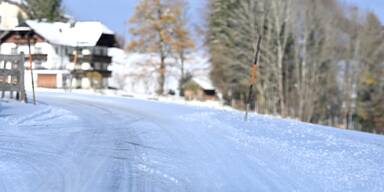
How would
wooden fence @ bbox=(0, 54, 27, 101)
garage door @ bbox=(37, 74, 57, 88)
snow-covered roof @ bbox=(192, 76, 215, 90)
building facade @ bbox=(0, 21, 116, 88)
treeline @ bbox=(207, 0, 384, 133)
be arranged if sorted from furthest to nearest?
building facade @ bbox=(0, 21, 116, 88), garage door @ bbox=(37, 74, 57, 88), snow-covered roof @ bbox=(192, 76, 215, 90), treeline @ bbox=(207, 0, 384, 133), wooden fence @ bbox=(0, 54, 27, 101)

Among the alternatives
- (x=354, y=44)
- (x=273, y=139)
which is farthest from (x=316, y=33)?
(x=273, y=139)

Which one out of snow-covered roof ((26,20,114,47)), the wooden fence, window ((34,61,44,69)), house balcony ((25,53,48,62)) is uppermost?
snow-covered roof ((26,20,114,47))

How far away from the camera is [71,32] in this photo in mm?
66125

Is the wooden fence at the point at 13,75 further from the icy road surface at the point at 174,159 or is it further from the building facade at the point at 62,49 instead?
the building facade at the point at 62,49

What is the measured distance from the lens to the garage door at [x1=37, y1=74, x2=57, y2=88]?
60.7 m

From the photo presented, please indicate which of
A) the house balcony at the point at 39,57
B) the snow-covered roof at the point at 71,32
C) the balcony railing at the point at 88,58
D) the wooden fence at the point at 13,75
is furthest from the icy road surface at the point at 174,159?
the balcony railing at the point at 88,58

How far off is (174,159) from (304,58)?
41.4 metres

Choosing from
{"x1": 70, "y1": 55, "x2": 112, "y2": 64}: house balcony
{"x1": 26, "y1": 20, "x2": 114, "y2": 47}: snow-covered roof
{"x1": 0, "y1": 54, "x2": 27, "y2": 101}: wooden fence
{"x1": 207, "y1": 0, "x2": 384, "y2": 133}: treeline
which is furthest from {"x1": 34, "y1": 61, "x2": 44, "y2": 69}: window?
{"x1": 0, "y1": 54, "x2": 27, "y2": 101}: wooden fence

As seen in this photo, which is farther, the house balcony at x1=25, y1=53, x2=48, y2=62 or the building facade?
the building facade

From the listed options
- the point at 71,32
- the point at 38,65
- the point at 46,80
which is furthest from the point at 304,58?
the point at 71,32

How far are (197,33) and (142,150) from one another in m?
46.0

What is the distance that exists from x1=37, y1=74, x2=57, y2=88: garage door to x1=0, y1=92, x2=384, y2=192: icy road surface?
48.5 metres

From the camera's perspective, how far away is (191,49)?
5241cm

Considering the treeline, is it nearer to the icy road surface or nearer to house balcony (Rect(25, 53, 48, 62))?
house balcony (Rect(25, 53, 48, 62))
